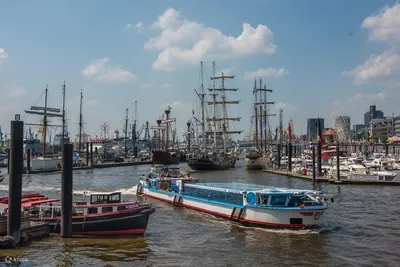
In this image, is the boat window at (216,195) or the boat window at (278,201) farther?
the boat window at (216,195)

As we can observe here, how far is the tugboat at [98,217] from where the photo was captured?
100 feet

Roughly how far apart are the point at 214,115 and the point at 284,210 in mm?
103031

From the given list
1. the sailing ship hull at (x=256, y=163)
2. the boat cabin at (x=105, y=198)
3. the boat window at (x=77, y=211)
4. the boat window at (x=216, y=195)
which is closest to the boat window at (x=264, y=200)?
the boat window at (x=216, y=195)

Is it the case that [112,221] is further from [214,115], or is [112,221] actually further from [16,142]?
[214,115]

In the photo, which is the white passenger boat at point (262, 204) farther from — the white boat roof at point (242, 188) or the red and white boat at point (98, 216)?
the red and white boat at point (98, 216)

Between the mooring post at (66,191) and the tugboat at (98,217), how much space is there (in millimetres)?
1383

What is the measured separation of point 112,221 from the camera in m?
31.0

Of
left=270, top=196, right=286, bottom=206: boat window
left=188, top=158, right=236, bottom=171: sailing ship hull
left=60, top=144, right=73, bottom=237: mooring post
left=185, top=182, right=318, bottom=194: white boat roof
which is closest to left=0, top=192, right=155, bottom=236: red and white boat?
left=60, top=144, right=73, bottom=237: mooring post

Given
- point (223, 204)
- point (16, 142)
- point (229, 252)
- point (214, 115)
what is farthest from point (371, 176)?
point (214, 115)

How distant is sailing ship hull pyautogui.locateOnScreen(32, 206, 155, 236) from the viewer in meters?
30.5

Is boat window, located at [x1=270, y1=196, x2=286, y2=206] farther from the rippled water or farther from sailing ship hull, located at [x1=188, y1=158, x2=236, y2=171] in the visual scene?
sailing ship hull, located at [x1=188, y1=158, x2=236, y2=171]

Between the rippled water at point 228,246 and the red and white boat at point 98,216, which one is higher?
the red and white boat at point 98,216

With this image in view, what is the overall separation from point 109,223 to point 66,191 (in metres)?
4.45

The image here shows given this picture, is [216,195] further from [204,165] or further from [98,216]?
[204,165]
